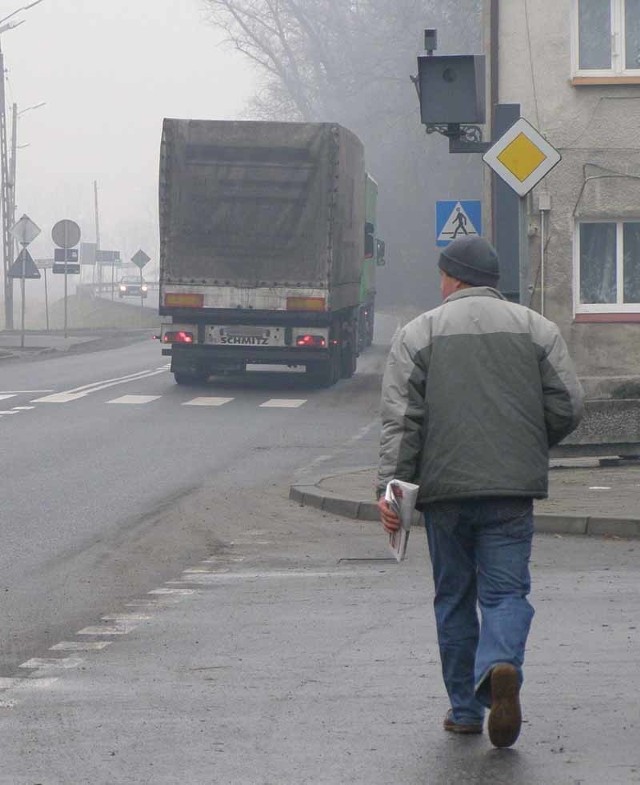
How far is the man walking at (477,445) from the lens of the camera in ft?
18.4

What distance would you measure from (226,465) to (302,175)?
9491 mm

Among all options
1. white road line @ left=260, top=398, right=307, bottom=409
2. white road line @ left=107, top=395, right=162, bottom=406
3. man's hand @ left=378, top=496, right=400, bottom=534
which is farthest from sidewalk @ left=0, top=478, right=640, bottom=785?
white road line @ left=107, top=395, right=162, bottom=406

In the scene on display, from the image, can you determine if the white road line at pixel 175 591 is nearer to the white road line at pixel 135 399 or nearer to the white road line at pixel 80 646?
the white road line at pixel 80 646

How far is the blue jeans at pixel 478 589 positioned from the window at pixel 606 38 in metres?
18.7

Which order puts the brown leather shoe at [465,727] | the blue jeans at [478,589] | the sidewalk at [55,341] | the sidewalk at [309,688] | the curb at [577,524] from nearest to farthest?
the sidewalk at [309,688]
the blue jeans at [478,589]
the brown leather shoe at [465,727]
the curb at [577,524]
the sidewalk at [55,341]

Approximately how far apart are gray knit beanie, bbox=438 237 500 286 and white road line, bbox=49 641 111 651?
2.45 meters

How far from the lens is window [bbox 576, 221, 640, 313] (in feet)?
78.6

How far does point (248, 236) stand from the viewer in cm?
2430

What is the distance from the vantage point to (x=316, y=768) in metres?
5.20

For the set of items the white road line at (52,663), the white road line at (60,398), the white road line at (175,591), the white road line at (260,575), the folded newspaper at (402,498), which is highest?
the folded newspaper at (402,498)

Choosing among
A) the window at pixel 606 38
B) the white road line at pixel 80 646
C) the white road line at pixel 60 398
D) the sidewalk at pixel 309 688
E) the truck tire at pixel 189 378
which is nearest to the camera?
the sidewalk at pixel 309 688

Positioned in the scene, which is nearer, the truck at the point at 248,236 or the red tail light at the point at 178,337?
the truck at the point at 248,236

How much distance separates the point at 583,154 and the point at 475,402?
60.8 ft

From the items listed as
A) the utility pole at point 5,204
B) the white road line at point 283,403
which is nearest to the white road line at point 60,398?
the white road line at point 283,403
